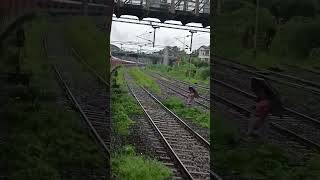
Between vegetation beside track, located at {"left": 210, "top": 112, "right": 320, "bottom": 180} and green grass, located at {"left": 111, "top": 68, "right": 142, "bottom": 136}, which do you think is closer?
vegetation beside track, located at {"left": 210, "top": 112, "right": 320, "bottom": 180}

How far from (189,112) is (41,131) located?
188 inches

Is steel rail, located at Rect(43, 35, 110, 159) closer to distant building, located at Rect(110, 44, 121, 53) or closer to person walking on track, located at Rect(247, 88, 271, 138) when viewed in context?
distant building, located at Rect(110, 44, 121, 53)

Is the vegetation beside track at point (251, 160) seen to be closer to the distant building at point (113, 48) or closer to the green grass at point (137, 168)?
the green grass at point (137, 168)

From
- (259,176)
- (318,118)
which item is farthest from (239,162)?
(318,118)

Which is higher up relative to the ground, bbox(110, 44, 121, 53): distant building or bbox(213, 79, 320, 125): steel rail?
bbox(110, 44, 121, 53): distant building

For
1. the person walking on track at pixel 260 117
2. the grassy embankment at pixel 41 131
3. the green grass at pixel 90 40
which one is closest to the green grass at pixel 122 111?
the grassy embankment at pixel 41 131

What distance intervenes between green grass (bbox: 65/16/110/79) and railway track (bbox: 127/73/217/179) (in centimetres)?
171

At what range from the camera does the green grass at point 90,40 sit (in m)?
4.87

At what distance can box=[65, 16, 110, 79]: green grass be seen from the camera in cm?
487

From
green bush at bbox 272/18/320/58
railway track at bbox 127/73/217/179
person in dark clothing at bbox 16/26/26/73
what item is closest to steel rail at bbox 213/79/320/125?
green bush at bbox 272/18/320/58

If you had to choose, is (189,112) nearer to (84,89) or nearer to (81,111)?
(84,89)

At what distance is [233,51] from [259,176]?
153 cm

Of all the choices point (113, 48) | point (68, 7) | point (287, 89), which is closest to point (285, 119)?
point (287, 89)

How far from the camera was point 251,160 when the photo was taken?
5.11m
